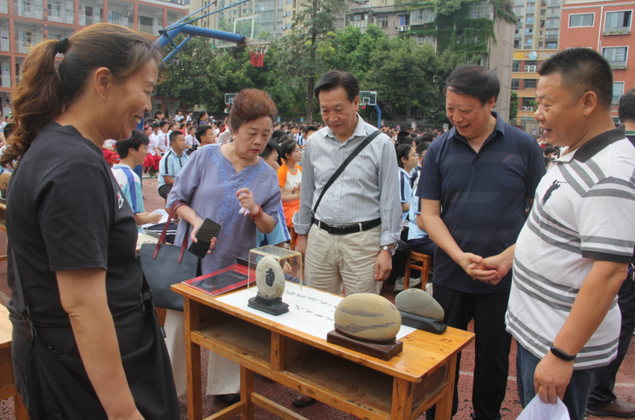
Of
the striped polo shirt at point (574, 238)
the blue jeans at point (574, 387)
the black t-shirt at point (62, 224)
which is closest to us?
the black t-shirt at point (62, 224)

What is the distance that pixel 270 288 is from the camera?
6.36 ft

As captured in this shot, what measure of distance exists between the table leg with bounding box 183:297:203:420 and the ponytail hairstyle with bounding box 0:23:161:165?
4.04 ft

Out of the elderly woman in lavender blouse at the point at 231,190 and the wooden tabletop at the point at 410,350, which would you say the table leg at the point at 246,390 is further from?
the wooden tabletop at the point at 410,350

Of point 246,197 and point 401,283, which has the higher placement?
point 246,197

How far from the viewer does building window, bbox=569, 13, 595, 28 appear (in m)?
37.3

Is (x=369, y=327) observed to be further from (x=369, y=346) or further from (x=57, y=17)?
(x=57, y=17)

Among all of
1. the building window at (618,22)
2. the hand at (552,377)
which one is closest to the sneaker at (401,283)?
the hand at (552,377)

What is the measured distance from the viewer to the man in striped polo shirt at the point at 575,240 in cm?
145

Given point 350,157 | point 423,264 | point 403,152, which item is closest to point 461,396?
point 423,264

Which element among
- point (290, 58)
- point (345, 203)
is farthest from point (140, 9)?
point (345, 203)

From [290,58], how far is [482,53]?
72.0 feet

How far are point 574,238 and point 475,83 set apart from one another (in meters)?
1.07

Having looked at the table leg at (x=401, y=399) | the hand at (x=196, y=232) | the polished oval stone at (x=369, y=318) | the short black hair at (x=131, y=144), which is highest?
the short black hair at (x=131, y=144)

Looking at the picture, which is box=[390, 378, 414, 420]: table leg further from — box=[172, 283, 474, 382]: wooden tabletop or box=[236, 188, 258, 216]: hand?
box=[236, 188, 258, 216]: hand
